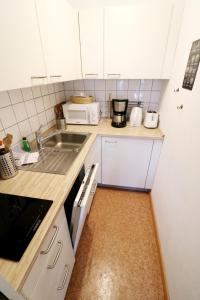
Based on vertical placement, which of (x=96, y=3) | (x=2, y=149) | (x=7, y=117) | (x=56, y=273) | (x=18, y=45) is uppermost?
(x=96, y=3)

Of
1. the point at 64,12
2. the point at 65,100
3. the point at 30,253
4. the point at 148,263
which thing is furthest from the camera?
the point at 65,100

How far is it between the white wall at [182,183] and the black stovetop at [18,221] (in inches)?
31.7

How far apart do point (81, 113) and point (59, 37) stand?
0.76 metres

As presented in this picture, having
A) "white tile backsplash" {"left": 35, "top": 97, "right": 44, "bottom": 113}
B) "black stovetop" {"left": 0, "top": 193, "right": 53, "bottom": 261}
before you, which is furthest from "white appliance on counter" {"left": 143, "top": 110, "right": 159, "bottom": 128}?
"black stovetop" {"left": 0, "top": 193, "right": 53, "bottom": 261}

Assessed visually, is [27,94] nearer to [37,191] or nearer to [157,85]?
[37,191]

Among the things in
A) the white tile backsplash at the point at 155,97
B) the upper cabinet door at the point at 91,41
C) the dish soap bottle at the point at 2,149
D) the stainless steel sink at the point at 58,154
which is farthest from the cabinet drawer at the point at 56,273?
the white tile backsplash at the point at 155,97

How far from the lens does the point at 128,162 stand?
70.4 inches

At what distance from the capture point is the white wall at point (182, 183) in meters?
0.81

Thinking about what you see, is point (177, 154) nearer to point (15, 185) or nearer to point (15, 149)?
point (15, 185)

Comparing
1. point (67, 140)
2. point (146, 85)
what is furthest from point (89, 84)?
point (67, 140)

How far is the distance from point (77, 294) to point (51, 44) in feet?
6.08

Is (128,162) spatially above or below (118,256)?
above

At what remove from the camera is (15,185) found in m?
0.92

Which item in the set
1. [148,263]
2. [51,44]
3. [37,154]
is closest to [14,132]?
[37,154]
